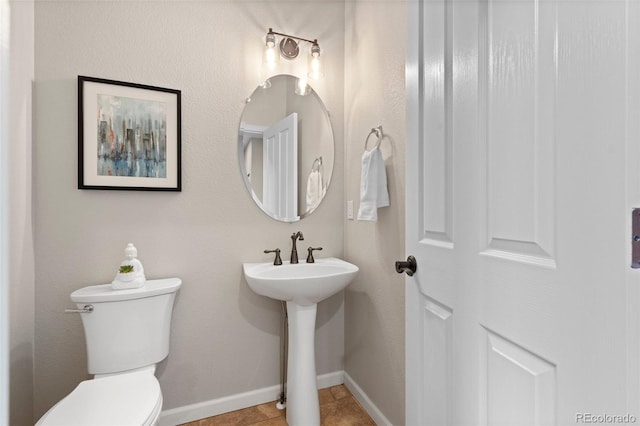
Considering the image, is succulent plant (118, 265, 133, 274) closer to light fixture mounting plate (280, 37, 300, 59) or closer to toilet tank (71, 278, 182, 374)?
toilet tank (71, 278, 182, 374)

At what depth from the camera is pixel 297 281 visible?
1434 millimetres

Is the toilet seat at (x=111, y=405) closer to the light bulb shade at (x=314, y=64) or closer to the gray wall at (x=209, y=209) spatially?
the gray wall at (x=209, y=209)

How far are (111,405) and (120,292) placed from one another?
0.47 meters

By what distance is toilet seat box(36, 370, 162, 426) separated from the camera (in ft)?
3.19

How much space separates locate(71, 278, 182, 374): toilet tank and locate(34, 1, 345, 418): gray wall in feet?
0.65

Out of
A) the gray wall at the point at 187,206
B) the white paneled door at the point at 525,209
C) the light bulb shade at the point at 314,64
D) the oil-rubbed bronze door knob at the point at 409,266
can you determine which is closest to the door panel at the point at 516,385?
the white paneled door at the point at 525,209

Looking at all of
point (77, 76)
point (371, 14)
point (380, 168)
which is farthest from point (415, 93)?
point (77, 76)

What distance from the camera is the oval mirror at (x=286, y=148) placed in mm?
1818

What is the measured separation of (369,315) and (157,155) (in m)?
1.48

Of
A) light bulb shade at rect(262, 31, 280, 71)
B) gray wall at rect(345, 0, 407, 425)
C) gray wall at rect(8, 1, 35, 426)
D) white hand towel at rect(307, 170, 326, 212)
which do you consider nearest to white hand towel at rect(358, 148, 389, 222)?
gray wall at rect(345, 0, 407, 425)

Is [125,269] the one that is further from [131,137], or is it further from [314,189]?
[314,189]

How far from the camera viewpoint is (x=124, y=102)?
1.53 meters

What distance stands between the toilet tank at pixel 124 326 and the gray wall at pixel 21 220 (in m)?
0.20

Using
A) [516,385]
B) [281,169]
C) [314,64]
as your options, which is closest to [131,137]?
[281,169]
